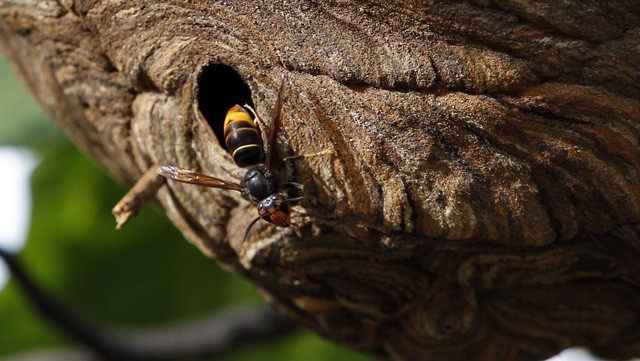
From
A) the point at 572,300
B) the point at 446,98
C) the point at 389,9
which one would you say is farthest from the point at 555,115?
the point at 572,300

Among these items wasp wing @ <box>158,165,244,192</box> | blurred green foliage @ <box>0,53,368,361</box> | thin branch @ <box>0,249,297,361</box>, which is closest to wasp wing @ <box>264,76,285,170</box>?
wasp wing @ <box>158,165,244,192</box>

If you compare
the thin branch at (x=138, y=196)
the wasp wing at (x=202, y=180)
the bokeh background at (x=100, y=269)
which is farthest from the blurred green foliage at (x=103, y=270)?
the wasp wing at (x=202, y=180)

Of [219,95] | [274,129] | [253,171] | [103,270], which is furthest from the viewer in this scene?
[103,270]

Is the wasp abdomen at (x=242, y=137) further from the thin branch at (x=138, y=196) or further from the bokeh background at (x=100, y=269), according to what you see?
the bokeh background at (x=100, y=269)

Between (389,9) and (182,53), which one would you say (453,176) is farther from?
(182,53)

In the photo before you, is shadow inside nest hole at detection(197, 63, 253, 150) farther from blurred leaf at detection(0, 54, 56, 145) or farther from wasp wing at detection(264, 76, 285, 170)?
blurred leaf at detection(0, 54, 56, 145)

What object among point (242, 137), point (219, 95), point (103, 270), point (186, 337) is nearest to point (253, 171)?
point (242, 137)

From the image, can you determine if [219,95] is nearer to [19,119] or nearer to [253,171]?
[253,171]
